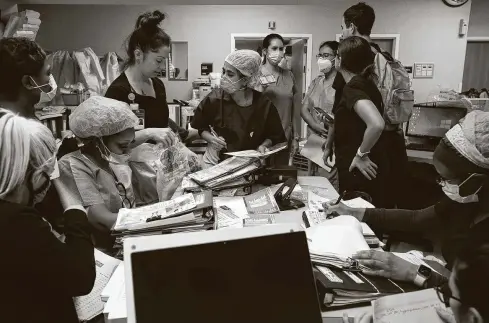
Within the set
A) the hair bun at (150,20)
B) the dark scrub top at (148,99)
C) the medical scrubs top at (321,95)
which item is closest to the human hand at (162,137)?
the dark scrub top at (148,99)

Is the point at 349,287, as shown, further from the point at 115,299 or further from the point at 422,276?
the point at 115,299

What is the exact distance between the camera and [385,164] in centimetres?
251

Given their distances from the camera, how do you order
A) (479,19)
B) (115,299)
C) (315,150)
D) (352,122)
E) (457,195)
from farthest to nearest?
(479,19) < (315,150) < (352,122) < (457,195) < (115,299)

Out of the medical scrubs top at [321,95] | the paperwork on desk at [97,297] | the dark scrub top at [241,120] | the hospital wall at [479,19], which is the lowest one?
the paperwork on desk at [97,297]

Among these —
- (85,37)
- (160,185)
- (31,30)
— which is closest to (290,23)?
(85,37)

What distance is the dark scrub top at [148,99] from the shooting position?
94.7 inches

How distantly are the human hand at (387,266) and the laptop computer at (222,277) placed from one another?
0.46 meters

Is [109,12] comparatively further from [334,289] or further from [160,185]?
[334,289]

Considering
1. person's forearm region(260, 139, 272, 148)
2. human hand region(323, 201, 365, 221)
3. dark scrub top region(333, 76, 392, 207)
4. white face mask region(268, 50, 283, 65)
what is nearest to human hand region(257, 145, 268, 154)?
person's forearm region(260, 139, 272, 148)

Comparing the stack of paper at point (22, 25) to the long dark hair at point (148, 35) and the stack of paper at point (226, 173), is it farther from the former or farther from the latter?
the stack of paper at point (226, 173)

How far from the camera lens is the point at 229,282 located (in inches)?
35.1

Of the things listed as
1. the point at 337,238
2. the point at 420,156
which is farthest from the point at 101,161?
the point at 420,156

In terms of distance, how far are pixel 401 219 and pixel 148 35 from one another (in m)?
1.77

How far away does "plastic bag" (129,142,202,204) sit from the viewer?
7.09ft
